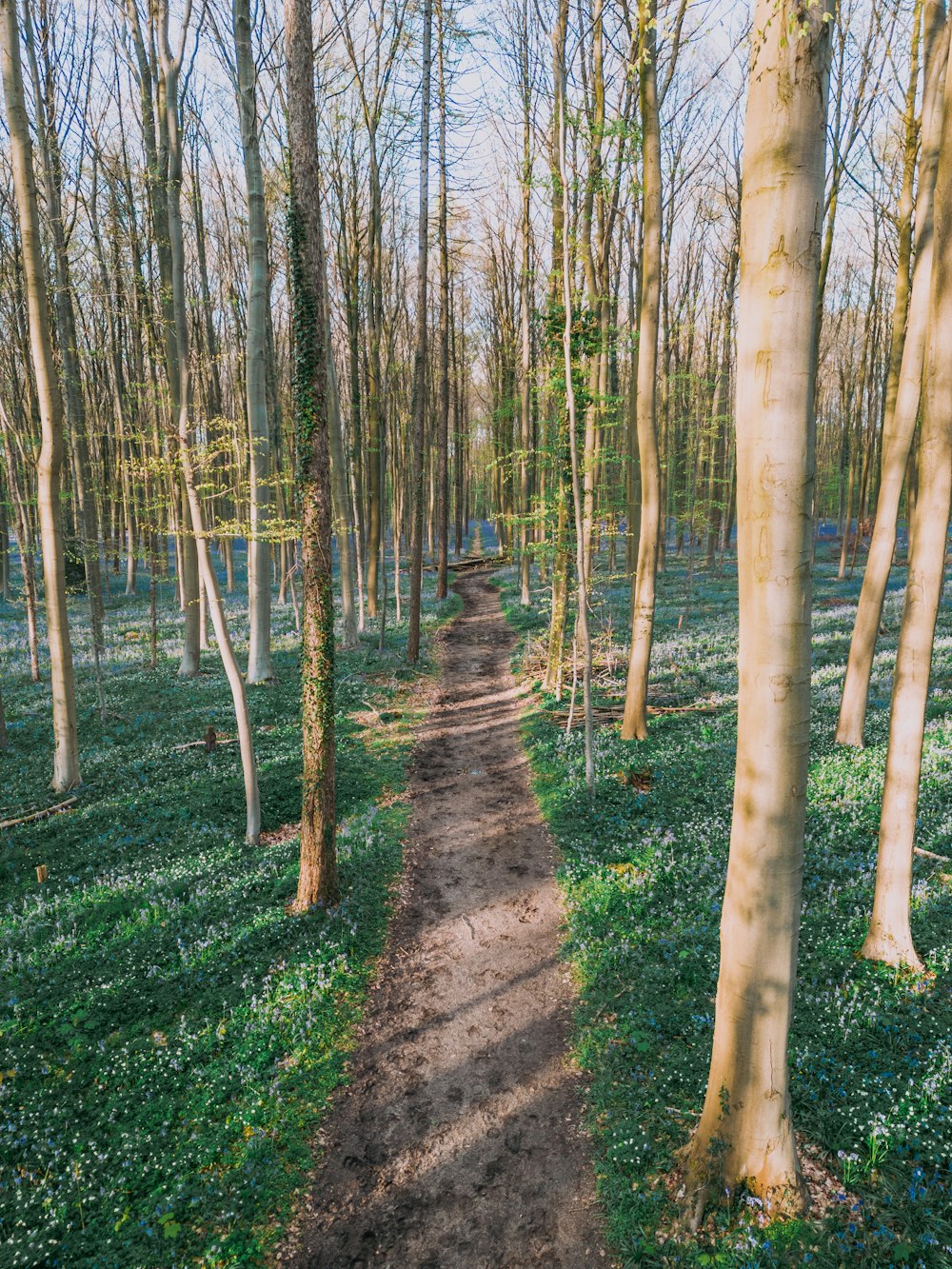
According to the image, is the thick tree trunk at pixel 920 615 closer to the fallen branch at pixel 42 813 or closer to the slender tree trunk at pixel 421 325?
the fallen branch at pixel 42 813

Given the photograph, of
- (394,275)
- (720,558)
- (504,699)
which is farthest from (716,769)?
(720,558)

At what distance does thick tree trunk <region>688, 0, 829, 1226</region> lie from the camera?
3.23 metres

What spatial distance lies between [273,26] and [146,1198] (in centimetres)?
2284

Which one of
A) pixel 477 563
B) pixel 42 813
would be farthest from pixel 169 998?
pixel 477 563

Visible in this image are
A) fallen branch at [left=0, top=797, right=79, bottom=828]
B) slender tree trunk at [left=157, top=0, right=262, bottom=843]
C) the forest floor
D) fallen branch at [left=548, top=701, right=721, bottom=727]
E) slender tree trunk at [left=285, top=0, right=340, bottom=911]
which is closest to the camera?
the forest floor

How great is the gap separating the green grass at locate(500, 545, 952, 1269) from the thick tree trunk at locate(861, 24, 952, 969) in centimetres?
54

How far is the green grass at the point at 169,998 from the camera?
4.68 m

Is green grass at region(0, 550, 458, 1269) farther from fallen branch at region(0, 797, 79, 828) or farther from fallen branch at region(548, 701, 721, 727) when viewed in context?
fallen branch at region(548, 701, 721, 727)

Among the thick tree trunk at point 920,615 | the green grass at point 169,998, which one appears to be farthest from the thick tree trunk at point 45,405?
the thick tree trunk at point 920,615

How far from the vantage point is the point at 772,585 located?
3.55 meters

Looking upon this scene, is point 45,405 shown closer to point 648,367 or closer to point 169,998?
point 169,998

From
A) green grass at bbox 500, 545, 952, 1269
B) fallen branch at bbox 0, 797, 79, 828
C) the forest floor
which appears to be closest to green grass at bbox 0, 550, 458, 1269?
the forest floor

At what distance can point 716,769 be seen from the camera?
11180 mm

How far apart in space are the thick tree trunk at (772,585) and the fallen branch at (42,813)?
10.6 meters
